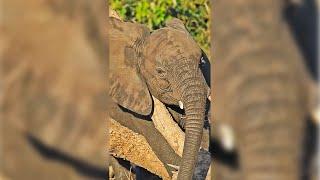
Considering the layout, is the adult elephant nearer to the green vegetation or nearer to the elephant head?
the elephant head

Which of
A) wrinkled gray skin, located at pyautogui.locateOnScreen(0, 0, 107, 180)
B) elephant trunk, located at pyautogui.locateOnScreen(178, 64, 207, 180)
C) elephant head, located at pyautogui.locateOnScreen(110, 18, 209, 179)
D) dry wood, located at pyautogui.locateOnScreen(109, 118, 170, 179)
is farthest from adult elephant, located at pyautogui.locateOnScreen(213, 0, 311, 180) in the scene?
dry wood, located at pyautogui.locateOnScreen(109, 118, 170, 179)

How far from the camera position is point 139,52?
Answer: 150 inches

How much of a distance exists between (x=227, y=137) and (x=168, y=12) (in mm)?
5147

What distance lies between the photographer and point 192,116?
10.8 feet

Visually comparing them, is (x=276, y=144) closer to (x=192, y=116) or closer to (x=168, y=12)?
(x=192, y=116)

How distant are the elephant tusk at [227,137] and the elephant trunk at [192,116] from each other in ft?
7.75

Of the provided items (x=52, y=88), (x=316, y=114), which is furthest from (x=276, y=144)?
(x=52, y=88)

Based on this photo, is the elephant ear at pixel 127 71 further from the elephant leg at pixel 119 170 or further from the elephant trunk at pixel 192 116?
the elephant leg at pixel 119 170

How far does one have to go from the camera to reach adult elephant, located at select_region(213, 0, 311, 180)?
0.69m

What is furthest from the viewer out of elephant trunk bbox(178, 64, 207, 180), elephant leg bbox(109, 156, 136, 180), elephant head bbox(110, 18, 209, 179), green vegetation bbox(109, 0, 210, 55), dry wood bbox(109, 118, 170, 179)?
green vegetation bbox(109, 0, 210, 55)

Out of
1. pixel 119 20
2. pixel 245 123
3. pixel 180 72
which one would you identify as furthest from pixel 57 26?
pixel 119 20

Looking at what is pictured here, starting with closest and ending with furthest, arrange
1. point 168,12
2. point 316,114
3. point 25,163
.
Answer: point 316,114 → point 25,163 → point 168,12

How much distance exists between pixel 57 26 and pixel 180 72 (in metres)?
2.82

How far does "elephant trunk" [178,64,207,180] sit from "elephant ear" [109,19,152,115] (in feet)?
0.69
